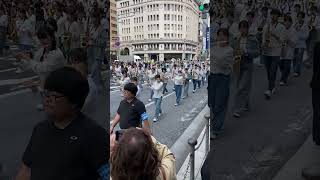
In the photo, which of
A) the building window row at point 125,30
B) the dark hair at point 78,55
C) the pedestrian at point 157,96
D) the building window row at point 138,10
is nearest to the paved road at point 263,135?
the dark hair at point 78,55

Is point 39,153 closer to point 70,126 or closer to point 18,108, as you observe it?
point 70,126

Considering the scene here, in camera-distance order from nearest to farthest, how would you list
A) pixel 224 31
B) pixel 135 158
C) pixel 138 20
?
pixel 135 158
pixel 224 31
pixel 138 20

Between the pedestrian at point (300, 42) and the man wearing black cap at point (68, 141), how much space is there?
5.07ft

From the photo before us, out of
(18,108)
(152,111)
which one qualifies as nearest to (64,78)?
(18,108)

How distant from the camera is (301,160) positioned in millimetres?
2574

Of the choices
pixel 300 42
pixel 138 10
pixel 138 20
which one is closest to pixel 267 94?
pixel 300 42

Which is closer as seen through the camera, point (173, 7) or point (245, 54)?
point (245, 54)

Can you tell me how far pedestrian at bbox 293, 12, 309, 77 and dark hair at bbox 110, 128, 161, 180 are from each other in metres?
1.54

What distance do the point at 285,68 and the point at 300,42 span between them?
9.2 inches

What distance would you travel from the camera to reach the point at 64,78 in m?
1.93

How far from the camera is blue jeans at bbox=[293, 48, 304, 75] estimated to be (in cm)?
267

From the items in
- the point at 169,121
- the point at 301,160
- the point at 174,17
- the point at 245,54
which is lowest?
the point at 169,121

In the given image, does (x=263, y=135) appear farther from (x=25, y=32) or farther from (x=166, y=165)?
(x=25, y=32)

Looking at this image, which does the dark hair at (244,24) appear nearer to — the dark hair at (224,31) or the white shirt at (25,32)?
the dark hair at (224,31)
